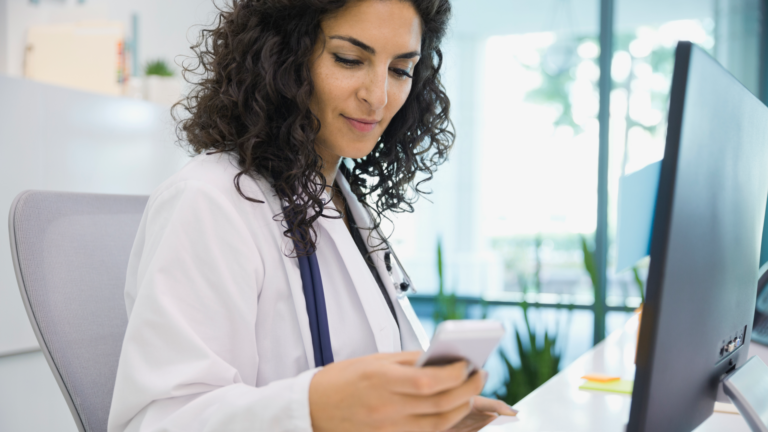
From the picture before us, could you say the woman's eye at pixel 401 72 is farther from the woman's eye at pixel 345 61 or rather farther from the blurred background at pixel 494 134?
the blurred background at pixel 494 134

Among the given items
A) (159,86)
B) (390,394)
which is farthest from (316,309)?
(159,86)

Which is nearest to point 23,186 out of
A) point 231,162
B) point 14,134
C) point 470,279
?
point 14,134

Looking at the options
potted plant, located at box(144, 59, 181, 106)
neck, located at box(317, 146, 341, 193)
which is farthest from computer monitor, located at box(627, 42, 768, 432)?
potted plant, located at box(144, 59, 181, 106)

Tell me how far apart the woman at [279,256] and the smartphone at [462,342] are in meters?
0.01

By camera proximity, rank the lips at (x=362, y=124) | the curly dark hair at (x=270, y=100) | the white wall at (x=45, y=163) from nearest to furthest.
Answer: the curly dark hair at (x=270, y=100) → the lips at (x=362, y=124) → the white wall at (x=45, y=163)

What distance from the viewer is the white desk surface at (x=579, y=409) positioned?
96 centimetres

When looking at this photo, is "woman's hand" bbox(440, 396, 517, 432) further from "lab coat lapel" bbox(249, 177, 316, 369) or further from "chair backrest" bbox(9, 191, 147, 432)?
"chair backrest" bbox(9, 191, 147, 432)

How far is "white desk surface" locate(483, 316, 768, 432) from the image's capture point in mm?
958

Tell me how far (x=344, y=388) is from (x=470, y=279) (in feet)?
13.5

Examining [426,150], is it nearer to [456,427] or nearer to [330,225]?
[330,225]

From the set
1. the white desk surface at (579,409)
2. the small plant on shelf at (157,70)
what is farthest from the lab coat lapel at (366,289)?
the small plant on shelf at (157,70)

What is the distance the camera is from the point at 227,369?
0.78 meters

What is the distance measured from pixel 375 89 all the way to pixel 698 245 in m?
0.68

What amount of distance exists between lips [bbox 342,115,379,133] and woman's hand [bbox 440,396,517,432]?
1.83 ft
